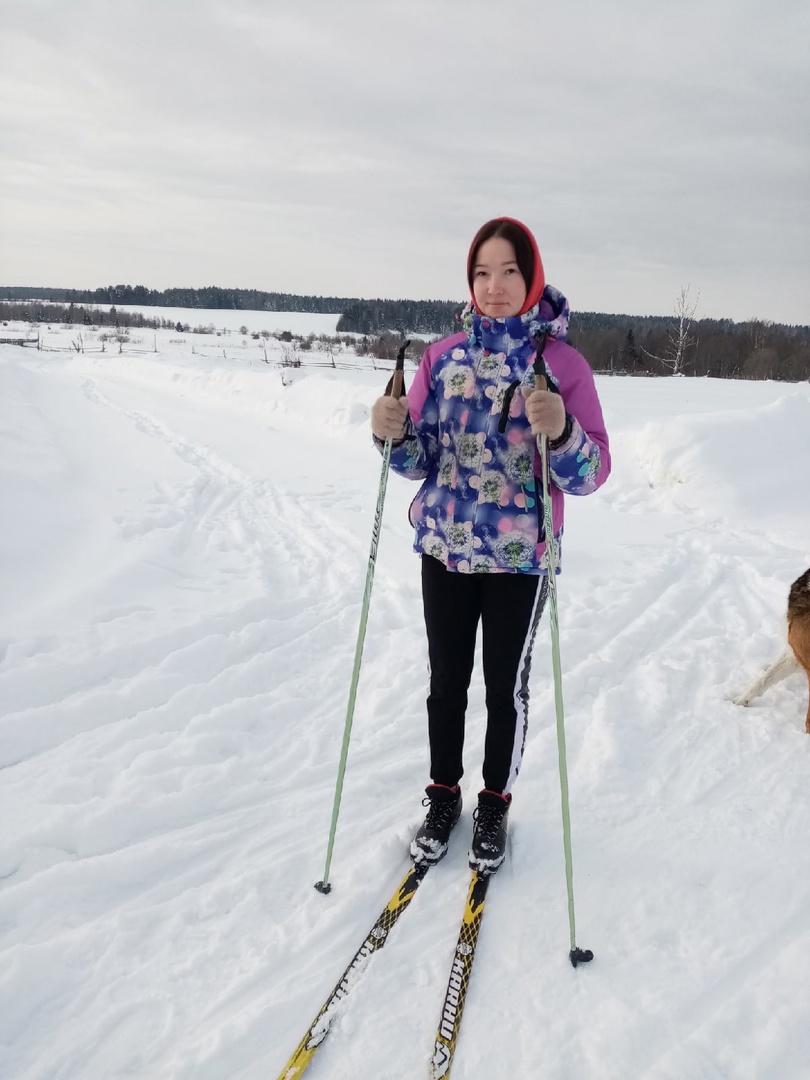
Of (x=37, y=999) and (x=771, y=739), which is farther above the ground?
(x=771, y=739)

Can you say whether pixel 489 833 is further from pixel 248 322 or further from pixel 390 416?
pixel 248 322

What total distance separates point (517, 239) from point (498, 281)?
5.7 inches

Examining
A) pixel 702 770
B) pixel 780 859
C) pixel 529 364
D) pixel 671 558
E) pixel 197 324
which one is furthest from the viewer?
pixel 197 324

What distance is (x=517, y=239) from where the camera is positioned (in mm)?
2088

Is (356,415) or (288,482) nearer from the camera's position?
(288,482)

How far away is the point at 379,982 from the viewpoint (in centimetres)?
199

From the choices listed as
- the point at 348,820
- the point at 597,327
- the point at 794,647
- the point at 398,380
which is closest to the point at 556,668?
the point at 398,380

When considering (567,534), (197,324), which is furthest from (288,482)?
(197,324)

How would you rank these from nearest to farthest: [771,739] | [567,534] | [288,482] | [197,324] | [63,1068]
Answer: [63,1068] < [771,739] < [567,534] < [288,482] < [197,324]

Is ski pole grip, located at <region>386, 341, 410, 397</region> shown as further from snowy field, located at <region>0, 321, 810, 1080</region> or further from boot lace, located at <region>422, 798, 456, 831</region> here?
snowy field, located at <region>0, 321, 810, 1080</region>

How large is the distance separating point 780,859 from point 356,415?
10765 millimetres

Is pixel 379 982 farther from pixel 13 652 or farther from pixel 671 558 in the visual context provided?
pixel 671 558

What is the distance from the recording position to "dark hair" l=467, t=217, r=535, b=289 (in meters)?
2.09

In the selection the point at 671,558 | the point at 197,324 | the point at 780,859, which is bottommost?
the point at 780,859
